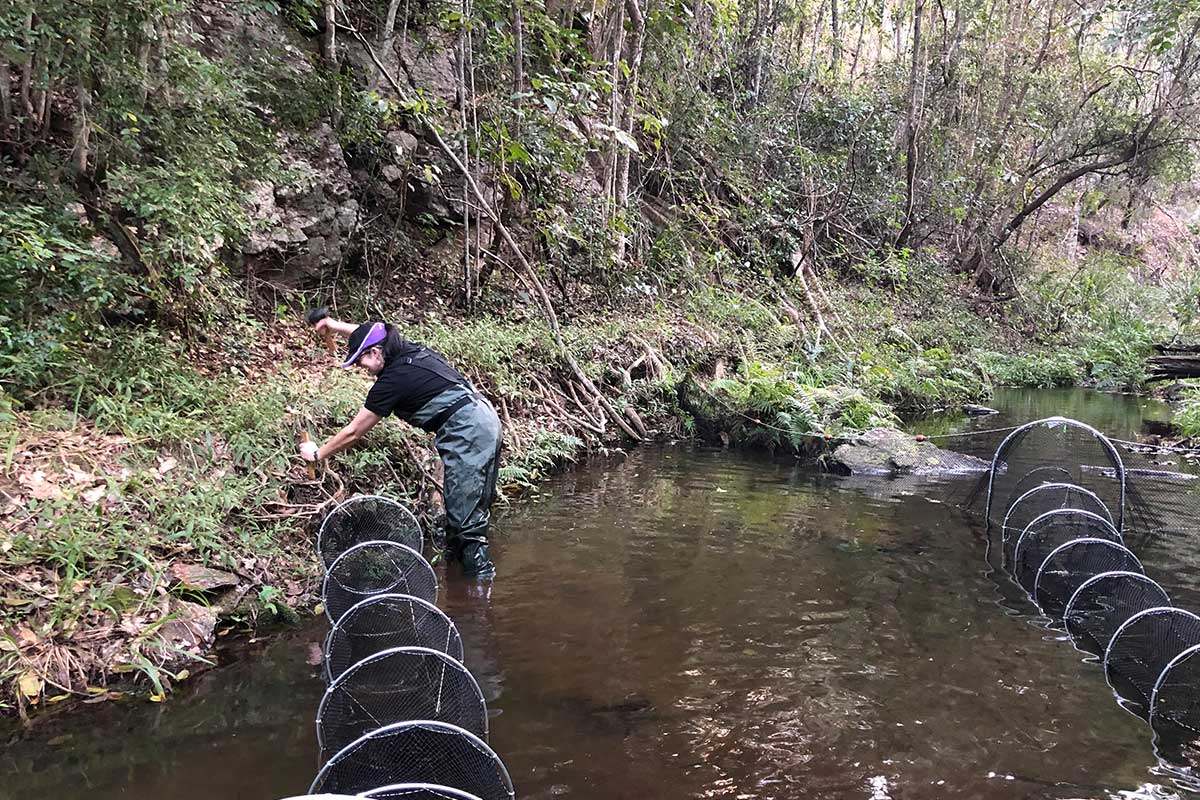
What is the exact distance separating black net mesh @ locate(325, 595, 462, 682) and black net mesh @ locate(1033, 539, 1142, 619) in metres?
4.27

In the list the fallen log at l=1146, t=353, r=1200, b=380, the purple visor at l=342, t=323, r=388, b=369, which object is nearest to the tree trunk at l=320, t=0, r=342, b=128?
the purple visor at l=342, t=323, r=388, b=369

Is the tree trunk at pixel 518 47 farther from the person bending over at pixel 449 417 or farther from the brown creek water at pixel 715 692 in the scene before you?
the brown creek water at pixel 715 692

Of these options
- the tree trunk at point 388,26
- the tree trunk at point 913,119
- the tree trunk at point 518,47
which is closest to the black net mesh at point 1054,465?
Answer: the tree trunk at point 518,47

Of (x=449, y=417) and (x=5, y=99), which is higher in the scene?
(x=5, y=99)

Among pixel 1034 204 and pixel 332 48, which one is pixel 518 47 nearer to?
pixel 332 48

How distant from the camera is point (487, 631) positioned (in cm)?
469

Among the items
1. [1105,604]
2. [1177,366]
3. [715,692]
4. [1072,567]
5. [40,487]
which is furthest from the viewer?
[1177,366]

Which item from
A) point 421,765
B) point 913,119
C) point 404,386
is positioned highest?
point 913,119

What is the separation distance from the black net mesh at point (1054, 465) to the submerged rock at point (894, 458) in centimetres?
64

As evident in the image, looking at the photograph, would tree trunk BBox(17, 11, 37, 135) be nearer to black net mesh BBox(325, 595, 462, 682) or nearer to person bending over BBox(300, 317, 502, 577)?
person bending over BBox(300, 317, 502, 577)

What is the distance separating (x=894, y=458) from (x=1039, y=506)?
3064mm

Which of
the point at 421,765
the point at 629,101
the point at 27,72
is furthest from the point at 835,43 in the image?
the point at 421,765

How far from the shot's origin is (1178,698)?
3863 mm

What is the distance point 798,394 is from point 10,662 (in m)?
9.47
